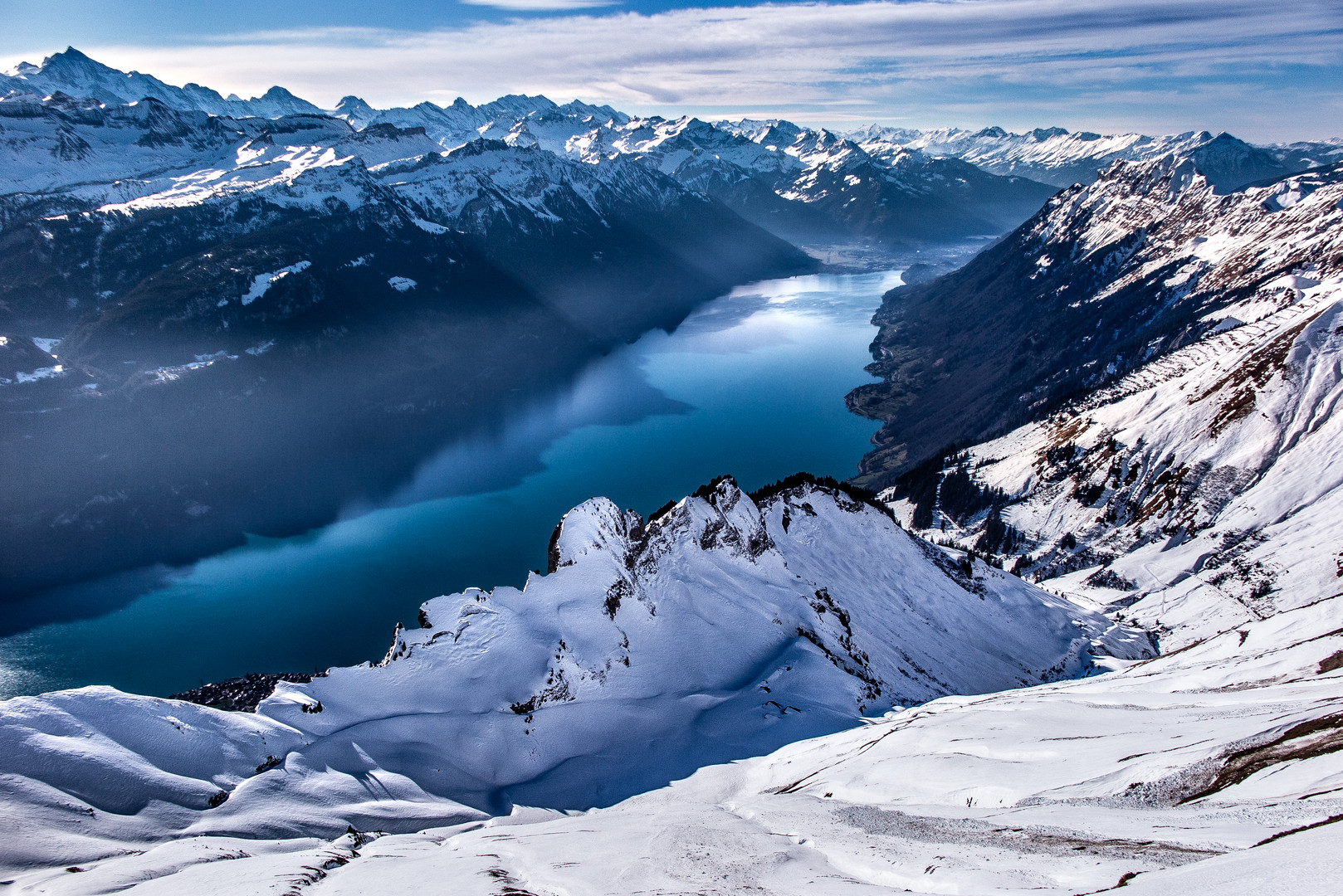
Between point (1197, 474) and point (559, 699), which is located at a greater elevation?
point (1197, 474)

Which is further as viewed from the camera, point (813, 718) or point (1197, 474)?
point (1197, 474)

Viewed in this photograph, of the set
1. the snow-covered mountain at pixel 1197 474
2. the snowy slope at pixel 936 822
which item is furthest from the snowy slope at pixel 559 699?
the snow-covered mountain at pixel 1197 474

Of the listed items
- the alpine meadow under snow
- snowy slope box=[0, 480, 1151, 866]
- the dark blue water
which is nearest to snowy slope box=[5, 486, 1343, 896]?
the alpine meadow under snow

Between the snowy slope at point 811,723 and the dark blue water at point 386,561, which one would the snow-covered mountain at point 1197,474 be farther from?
the dark blue water at point 386,561

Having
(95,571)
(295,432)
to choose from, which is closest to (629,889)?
(95,571)

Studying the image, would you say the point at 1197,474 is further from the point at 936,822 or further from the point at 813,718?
the point at 936,822

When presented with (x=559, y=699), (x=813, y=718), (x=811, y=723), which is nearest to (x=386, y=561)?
(x=559, y=699)

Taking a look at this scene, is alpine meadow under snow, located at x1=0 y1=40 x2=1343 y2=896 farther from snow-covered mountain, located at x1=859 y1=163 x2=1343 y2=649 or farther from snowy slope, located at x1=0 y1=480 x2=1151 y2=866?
snow-covered mountain, located at x1=859 y1=163 x2=1343 y2=649

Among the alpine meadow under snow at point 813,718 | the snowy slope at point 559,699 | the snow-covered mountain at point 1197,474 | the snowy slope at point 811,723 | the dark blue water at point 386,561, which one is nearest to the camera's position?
the snowy slope at point 811,723
